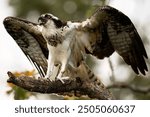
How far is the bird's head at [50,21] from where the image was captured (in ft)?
18.1

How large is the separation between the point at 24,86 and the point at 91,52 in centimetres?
62

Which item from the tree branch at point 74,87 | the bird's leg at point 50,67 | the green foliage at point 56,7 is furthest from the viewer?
the green foliage at point 56,7

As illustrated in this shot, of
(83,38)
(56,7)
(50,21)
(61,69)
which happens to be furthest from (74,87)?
(56,7)

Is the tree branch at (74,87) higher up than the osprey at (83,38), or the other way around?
the osprey at (83,38)

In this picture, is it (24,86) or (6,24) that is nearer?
(24,86)

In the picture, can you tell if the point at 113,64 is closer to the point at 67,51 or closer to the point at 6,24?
the point at 67,51

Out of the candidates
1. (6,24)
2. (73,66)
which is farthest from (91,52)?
(6,24)

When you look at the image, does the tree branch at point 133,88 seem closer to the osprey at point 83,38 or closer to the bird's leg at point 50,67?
the osprey at point 83,38

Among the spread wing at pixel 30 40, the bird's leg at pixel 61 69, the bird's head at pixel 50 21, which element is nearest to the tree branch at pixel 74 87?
the bird's leg at pixel 61 69

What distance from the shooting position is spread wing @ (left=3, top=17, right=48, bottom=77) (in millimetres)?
5711

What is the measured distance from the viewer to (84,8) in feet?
19.0

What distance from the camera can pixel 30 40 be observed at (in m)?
5.79

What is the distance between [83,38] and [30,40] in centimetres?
39

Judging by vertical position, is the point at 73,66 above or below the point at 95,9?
below
